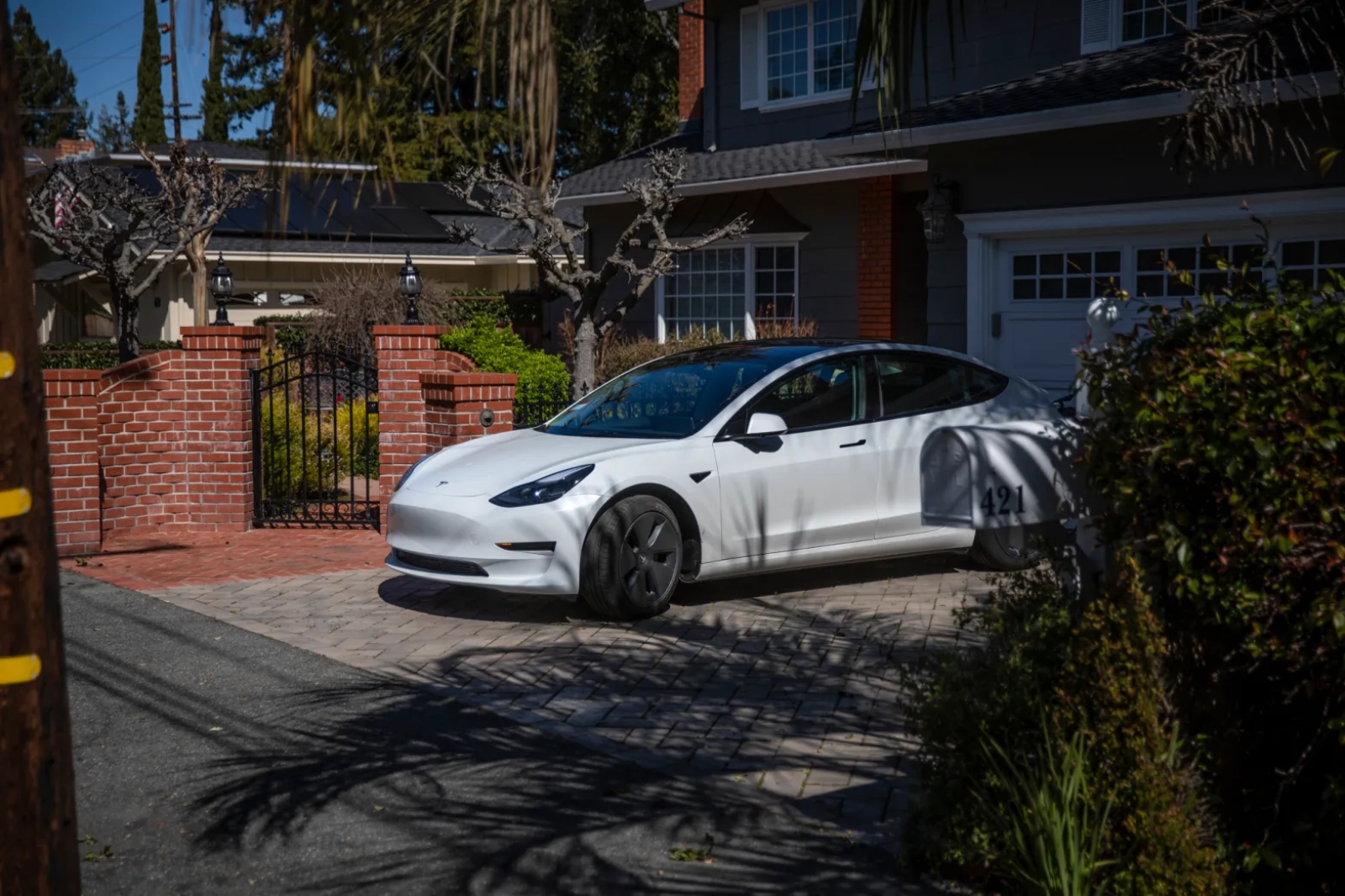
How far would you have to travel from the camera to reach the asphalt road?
475cm

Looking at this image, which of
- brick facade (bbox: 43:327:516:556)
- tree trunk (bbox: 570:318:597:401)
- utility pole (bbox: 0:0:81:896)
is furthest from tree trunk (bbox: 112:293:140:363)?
utility pole (bbox: 0:0:81:896)

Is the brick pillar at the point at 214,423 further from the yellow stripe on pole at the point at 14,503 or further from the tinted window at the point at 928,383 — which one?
the yellow stripe on pole at the point at 14,503

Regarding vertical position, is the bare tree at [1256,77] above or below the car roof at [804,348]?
above

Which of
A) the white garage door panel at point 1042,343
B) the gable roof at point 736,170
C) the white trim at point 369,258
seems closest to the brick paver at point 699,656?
the white garage door panel at point 1042,343

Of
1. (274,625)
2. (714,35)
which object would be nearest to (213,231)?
(714,35)

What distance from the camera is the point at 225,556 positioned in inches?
442

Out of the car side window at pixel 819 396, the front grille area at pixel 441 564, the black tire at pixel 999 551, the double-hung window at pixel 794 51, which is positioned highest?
the double-hung window at pixel 794 51

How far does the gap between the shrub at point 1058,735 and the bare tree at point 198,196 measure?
19912 millimetres

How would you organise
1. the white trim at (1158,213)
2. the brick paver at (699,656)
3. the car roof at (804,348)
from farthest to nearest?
the white trim at (1158,213)
the car roof at (804,348)
the brick paver at (699,656)

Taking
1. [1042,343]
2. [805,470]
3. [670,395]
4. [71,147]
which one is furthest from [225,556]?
[71,147]

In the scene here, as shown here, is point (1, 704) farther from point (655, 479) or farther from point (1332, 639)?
point (655, 479)

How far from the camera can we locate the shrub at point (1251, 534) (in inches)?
146

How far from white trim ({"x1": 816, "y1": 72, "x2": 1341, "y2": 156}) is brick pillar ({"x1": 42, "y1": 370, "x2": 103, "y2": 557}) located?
6.44 meters

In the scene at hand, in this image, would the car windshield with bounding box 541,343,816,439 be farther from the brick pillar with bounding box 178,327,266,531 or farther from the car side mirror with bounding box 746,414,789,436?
the brick pillar with bounding box 178,327,266,531
